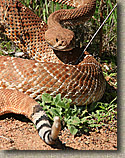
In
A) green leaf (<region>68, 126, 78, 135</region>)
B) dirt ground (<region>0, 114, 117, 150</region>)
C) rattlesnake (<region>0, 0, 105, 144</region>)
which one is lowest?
dirt ground (<region>0, 114, 117, 150</region>)

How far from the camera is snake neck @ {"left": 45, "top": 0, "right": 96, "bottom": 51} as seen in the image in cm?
418

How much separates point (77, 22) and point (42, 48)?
848 millimetres

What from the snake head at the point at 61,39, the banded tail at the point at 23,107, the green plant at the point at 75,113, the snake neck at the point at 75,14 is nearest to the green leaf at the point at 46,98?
the green plant at the point at 75,113

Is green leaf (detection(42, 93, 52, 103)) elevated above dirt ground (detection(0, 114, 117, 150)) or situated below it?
above

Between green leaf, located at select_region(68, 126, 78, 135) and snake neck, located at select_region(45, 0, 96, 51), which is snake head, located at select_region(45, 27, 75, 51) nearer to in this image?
snake neck, located at select_region(45, 0, 96, 51)

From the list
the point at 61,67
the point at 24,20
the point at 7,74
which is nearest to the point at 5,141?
the point at 7,74

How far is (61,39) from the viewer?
13.6 feet

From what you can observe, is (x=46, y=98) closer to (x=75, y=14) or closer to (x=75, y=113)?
(x=75, y=113)

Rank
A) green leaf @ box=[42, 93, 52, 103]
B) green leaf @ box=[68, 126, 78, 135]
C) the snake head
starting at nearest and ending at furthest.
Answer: green leaf @ box=[68, 126, 78, 135] → green leaf @ box=[42, 93, 52, 103] → the snake head

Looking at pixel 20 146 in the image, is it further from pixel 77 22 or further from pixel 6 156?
pixel 77 22

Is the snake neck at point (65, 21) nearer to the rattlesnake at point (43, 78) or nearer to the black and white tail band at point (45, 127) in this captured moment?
the rattlesnake at point (43, 78)

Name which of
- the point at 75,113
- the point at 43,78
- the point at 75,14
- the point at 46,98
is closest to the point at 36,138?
the point at 46,98

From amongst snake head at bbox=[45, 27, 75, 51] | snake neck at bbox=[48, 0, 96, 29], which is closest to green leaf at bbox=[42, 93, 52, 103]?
snake head at bbox=[45, 27, 75, 51]

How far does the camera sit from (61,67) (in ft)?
13.2
